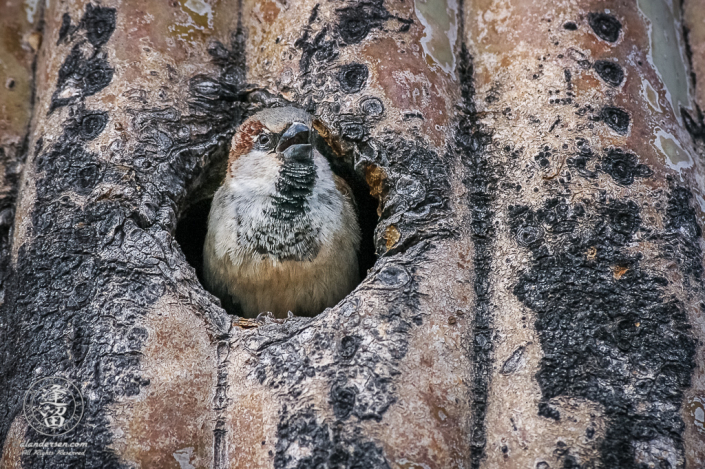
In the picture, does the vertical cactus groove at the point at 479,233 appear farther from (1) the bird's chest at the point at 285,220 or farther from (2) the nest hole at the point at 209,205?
(1) the bird's chest at the point at 285,220

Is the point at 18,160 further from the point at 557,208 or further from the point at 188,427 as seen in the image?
the point at 557,208

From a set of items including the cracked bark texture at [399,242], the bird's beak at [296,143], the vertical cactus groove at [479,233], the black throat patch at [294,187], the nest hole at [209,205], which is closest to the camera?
the cracked bark texture at [399,242]

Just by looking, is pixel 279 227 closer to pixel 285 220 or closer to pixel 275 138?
pixel 285 220

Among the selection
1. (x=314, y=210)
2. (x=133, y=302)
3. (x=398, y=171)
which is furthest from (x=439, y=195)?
(x=133, y=302)

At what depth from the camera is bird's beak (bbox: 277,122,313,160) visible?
275 cm

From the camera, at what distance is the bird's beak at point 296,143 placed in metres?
2.75

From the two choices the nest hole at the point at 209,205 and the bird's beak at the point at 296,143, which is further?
the nest hole at the point at 209,205

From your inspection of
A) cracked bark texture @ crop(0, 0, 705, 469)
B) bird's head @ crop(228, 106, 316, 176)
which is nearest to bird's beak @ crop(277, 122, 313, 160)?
bird's head @ crop(228, 106, 316, 176)

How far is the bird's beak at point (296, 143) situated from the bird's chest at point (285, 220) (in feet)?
0.18
